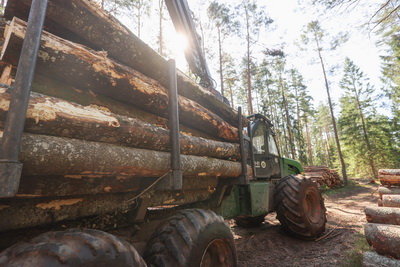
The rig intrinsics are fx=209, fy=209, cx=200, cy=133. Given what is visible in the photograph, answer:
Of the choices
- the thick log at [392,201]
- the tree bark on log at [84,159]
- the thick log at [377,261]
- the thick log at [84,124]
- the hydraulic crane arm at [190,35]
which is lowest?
the thick log at [377,261]

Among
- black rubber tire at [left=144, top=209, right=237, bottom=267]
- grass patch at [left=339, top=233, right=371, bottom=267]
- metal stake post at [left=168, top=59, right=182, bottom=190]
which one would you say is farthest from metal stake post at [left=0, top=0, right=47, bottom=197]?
grass patch at [left=339, top=233, right=371, bottom=267]

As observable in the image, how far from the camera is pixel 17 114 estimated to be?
3.43 ft

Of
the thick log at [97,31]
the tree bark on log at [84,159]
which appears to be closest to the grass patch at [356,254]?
the tree bark on log at [84,159]

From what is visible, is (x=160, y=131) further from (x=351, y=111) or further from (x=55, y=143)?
(x=351, y=111)

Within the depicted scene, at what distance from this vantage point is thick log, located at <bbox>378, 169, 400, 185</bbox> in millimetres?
5633

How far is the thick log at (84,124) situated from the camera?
1.21m

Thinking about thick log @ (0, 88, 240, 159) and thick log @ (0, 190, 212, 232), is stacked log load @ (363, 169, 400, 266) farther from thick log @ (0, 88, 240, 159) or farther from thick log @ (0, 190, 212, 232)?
thick log @ (0, 88, 240, 159)

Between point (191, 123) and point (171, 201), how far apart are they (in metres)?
0.99

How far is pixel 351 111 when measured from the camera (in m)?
27.2

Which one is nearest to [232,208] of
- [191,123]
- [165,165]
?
[191,123]

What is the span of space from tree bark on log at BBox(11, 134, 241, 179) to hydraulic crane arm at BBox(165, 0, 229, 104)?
11.2ft

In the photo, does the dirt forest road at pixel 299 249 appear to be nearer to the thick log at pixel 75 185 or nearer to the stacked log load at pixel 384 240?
the stacked log load at pixel 384 240

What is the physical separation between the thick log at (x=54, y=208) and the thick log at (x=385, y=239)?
9.02ft

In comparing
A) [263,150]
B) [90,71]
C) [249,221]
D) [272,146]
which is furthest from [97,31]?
[249,221]
